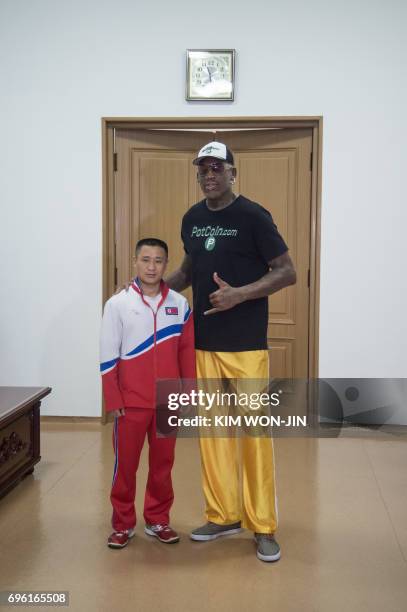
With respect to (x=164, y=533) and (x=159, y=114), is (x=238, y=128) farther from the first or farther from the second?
(x=164, y=533)

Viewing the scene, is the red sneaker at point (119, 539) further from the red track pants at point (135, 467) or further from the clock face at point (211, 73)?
the clock face at point (211, 73)

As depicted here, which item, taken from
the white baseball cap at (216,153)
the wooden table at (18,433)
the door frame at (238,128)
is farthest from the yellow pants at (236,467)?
the door frame at (238,128)

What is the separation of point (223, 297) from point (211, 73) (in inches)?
91.3

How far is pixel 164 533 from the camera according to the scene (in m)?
2.23

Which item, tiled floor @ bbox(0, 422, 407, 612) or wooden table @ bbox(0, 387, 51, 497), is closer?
tiled floor @ bbox(0, 422, 407, 612)

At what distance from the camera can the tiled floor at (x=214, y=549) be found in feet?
6.09

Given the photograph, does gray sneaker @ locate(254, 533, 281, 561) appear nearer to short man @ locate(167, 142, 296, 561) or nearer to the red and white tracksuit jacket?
short man @ locate(167, 142, 296, 561)

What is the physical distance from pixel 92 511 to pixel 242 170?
249cm

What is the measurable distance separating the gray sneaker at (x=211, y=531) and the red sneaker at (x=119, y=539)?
25 centimetres

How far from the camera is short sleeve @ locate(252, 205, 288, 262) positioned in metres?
2.12

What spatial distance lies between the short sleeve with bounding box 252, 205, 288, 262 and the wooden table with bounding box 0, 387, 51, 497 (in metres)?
1.36

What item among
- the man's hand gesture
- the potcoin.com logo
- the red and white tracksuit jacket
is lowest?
the red and white tracksuit jacket

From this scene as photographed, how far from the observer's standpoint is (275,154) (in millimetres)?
4004

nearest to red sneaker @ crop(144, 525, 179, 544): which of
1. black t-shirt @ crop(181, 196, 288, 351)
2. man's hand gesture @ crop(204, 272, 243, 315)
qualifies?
black t-shirt @ crop(181, 196, 288, 351)
